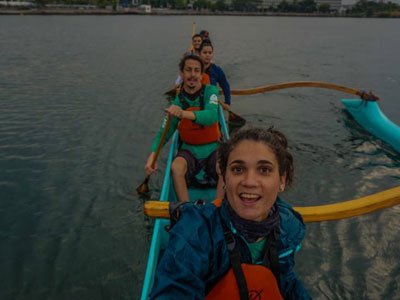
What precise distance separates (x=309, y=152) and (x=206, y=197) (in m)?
5.00

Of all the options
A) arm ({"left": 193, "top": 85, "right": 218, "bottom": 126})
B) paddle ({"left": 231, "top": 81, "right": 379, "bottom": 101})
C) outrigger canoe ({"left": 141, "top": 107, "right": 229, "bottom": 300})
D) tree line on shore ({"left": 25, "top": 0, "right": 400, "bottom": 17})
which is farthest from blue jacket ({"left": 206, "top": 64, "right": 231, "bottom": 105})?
tree line on shore ({"left": 25, "top": 0, "right": 400, "bottom": 17})

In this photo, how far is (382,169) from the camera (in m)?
8.36

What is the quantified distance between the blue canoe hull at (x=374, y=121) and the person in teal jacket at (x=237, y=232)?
8.41 metres

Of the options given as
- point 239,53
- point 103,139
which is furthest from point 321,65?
point 103,139

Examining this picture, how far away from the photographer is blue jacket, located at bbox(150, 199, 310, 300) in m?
1.97

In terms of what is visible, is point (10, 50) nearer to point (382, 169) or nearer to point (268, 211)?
point (382, 169)

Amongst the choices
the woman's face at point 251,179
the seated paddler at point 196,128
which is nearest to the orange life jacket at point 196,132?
the seated paddler at point 196,128

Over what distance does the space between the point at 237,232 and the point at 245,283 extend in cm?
31

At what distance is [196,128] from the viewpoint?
17.3 feet

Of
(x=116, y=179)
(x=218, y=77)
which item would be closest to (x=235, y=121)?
(x=218, y=77)

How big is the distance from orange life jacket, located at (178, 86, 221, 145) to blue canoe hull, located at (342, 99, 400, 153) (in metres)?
6.38

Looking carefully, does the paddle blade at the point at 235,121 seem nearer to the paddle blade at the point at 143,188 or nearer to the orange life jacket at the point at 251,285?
the paddle blade at the point at 143,188

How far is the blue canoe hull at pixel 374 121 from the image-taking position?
9.59 metres

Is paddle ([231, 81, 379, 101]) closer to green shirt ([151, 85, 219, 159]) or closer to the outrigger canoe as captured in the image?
the outrigger canoe
